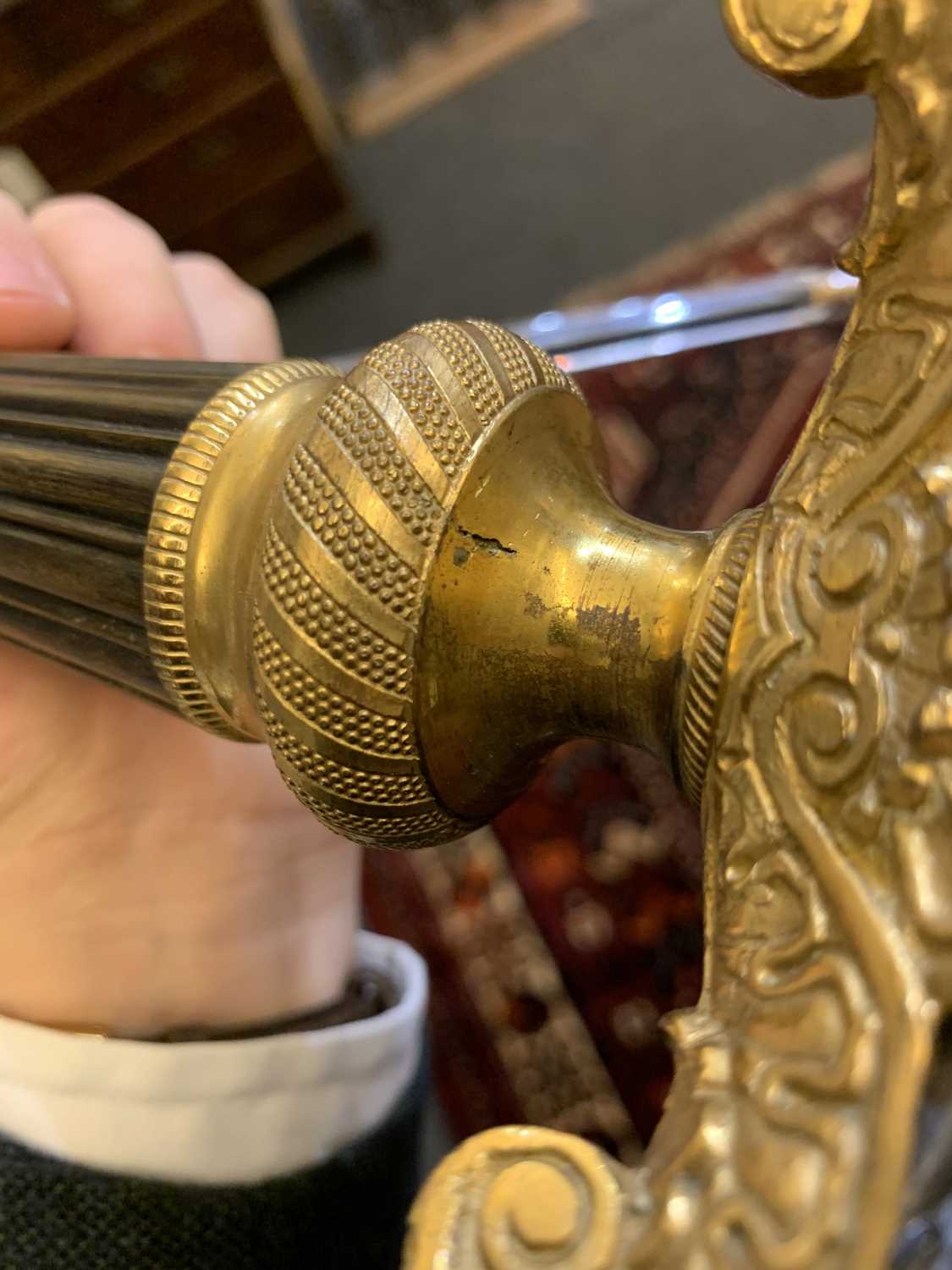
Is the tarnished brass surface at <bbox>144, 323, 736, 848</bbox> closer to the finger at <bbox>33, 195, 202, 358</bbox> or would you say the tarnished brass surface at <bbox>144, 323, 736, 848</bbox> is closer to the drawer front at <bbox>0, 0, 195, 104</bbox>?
the finger at <bbox>33, 195, 202, 358</bbox>

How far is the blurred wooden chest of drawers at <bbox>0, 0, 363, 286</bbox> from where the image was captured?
4.44 ft

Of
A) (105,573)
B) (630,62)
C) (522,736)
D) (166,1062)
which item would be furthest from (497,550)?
(630,62)

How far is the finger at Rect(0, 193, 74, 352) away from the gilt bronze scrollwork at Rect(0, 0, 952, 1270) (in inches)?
7.2

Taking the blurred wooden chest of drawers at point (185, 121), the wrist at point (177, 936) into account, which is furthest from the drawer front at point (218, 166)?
the wrist at point (177, 936)

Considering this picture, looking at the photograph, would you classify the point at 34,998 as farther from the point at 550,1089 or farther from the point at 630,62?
the point at 630,62

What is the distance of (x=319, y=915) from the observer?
672 mm

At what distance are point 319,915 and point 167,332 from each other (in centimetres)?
41

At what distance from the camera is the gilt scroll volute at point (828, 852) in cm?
21

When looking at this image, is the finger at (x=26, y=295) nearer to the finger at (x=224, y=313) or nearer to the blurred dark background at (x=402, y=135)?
the finger at (x=224, y=313)

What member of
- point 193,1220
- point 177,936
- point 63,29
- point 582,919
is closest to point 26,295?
point 177,936

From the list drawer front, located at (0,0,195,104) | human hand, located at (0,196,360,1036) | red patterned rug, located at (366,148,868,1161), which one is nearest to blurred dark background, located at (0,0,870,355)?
drawer front, located at (0,0,195,104)

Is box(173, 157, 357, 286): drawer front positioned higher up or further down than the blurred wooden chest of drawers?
further down

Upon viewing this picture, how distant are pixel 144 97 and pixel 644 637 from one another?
1.46m

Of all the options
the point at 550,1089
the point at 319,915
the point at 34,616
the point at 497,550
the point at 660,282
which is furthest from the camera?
the point at 660,282
